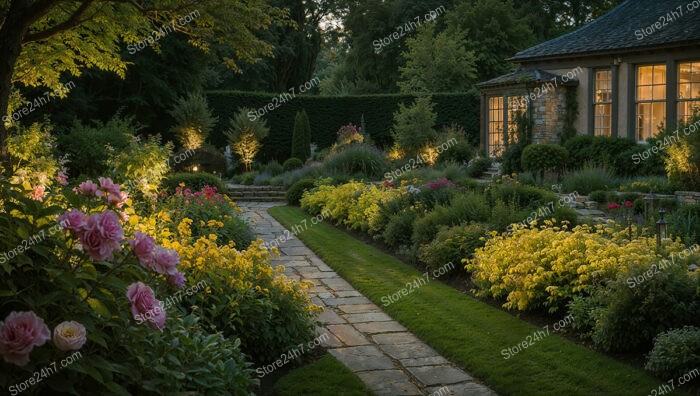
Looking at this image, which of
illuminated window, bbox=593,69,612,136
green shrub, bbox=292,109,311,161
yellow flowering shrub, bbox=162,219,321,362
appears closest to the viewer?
yellow flowering shrub, bbox=162,219,321,362

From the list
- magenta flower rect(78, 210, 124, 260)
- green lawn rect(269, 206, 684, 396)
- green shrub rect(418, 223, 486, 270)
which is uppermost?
magenta flower rect(78, 210, 124, 260)

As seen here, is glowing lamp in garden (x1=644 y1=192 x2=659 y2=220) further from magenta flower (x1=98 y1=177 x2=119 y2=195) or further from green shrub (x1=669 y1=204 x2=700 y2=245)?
magenta flower (x1=98 y1=177 x2=119 y2=195)

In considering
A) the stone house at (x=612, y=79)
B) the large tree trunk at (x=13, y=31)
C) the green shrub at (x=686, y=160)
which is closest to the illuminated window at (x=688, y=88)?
the stone house at (x=612, y=79)

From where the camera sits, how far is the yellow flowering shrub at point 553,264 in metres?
5.98

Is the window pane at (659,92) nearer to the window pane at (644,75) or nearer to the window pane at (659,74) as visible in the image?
the window pane at (659,74)

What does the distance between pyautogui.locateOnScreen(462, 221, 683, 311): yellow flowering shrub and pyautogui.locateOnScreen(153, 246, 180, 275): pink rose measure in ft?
13.5

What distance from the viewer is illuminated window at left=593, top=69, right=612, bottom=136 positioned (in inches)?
686

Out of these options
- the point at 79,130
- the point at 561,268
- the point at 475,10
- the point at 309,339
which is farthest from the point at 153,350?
the point at 475,10

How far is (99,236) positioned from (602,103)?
56.2 ft

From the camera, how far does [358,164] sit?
18.7 m

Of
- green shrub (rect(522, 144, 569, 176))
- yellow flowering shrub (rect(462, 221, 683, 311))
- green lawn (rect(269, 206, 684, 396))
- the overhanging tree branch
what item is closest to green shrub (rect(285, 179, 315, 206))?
green shrub (rect(522, 144, 569, 176))

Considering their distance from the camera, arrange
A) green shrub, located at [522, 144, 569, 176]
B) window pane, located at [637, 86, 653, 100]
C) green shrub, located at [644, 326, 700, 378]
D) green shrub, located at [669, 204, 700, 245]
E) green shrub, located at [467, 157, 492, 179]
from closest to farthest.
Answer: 1. green shrub, located at [644, 326, 700, 378]
2. green shrub, located at [669, 204, 700, 245]
3. green shrub, located at [522, 144, 569, 176]
4. window pane, located at [637, 86, 653, 100]
5. green shrub, located at [467, 157, 492, 179]

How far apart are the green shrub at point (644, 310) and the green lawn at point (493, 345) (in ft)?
0.71

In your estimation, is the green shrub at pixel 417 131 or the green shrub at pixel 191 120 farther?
the green shrub at pixel 191 120
